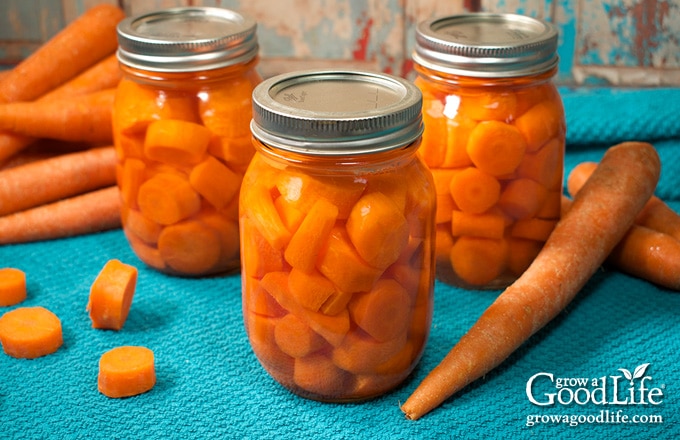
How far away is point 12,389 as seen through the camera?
1.17 metres

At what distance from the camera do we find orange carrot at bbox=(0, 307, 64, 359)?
1229 mm

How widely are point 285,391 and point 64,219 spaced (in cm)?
60

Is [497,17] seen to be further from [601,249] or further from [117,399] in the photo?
[117,399]

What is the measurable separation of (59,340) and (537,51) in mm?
747

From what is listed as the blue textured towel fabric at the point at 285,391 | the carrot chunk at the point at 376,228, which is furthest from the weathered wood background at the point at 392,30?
the carrot chunk at the point at 376,228

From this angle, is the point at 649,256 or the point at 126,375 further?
the point at 649,256

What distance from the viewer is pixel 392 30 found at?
1.98 metres

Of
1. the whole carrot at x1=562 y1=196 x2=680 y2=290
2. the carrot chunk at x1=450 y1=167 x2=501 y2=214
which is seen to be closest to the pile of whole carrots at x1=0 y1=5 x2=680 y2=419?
the whole carrot at x1=562 y1=196 x2=680 y2=290

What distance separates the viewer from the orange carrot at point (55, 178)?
5.16 feet

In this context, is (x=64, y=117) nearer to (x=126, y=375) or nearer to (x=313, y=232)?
(x=126, y=375)

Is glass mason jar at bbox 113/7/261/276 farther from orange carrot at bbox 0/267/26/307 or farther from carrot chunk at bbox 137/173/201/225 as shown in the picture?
orange carrot at bbox 0/267/26/307

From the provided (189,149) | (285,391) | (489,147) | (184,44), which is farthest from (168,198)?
(489,147)

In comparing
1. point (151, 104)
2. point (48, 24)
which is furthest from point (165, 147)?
point (48, 24)

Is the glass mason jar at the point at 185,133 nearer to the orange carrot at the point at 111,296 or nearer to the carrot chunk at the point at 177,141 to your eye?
the carrot chunk at the point at 177,141
